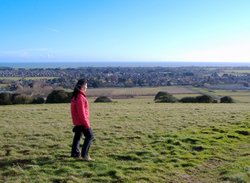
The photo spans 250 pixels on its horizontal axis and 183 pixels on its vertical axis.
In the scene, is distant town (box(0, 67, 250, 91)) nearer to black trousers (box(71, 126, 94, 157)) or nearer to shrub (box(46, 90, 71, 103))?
shrub (box(46, 90, 71, 103))

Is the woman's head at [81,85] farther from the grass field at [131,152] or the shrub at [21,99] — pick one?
the shrub at [21,99]

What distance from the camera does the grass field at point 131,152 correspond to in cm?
850

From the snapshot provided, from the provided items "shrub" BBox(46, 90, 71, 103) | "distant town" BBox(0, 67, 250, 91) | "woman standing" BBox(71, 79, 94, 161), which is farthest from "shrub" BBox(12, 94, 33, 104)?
"woman standing" BBox(71, 79, 94, 161)

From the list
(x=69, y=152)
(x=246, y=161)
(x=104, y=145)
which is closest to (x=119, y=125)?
(x=104, y=145)

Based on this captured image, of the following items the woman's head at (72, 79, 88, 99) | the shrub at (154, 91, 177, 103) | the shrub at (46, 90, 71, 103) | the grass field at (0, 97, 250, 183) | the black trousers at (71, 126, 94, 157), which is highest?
the woman's head at (72, 79, 88, 99)

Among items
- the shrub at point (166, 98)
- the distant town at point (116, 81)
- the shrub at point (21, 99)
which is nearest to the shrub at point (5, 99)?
the shrub at point (21, 99)

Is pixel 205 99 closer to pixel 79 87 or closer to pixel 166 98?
pixel 166 98

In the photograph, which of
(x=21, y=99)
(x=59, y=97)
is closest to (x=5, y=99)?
(x=21, y=99)

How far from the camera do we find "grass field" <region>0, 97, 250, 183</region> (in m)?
8.50

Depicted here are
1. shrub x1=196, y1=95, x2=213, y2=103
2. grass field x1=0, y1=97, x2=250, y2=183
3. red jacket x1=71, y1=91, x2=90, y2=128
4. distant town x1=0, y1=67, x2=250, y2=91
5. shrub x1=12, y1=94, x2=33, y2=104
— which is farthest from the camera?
distant town x1=0, y1=67, x2=250, y2=91

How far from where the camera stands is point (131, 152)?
35.7 feet

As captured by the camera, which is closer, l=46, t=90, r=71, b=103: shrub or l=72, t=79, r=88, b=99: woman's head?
l=72, t=79, r=88, b=99: woman's head

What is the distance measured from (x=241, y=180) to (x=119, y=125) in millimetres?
8428

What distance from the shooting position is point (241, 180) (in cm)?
828
